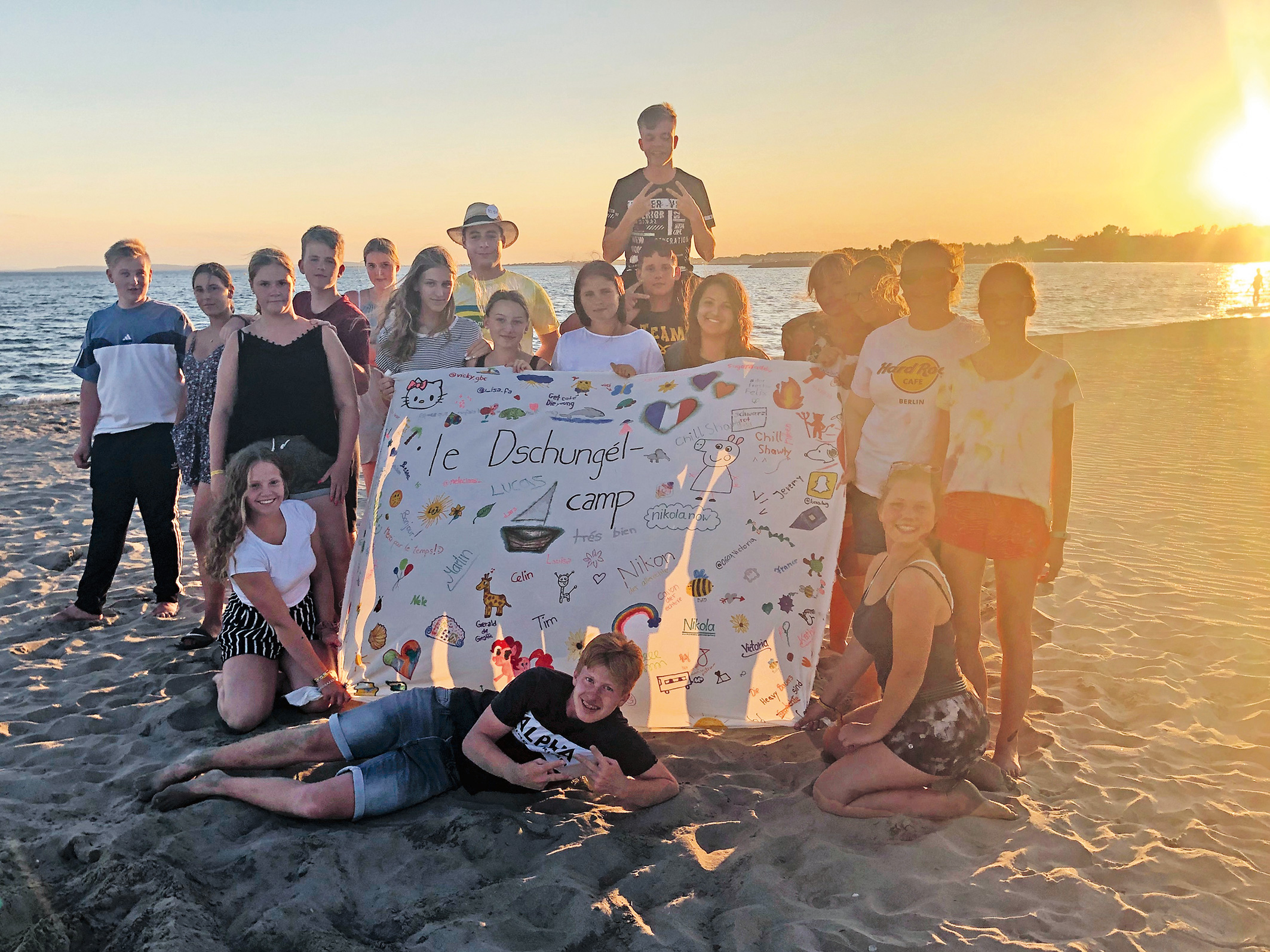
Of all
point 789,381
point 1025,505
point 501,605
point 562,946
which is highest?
point 789,381

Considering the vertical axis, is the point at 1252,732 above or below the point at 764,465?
below

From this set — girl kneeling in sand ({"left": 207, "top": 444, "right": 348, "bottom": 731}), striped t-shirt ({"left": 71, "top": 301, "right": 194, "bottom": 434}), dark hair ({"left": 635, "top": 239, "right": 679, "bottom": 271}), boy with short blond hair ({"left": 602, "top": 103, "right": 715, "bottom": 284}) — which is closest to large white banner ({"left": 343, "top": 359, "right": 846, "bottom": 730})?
girl kneeling in sand ({"left": 207, "top": 444, "right": 348, "bottom": 731})

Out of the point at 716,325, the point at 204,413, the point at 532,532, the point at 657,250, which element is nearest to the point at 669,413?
the point at 716,325

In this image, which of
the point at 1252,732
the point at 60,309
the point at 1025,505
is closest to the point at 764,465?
the point at 1025,505

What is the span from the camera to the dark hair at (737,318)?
14.6 ft

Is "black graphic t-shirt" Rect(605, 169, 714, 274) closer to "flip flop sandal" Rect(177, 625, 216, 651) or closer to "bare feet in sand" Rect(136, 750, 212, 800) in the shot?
"flip flop sandal" Rect(177, 625, 216, 651)

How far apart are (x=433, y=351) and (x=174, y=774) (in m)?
2.66

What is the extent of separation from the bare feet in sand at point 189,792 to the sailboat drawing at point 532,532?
1522mm

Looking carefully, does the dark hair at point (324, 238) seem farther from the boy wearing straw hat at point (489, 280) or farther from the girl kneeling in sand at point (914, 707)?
the girl kneeling in sand at point (914, 707)

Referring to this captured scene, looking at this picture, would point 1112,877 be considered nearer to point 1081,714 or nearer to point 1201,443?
point 1081,714

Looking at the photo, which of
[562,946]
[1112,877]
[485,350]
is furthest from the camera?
[485,350]

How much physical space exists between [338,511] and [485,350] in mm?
1215

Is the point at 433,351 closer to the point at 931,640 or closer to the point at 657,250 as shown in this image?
the point at 657,250

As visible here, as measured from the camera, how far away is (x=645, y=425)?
4.32m
